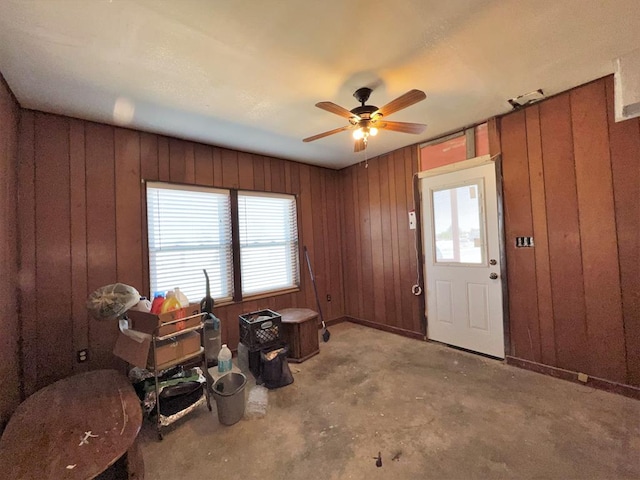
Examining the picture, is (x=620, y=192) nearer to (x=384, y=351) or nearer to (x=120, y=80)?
(x=384, y=351)

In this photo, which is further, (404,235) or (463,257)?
(404,235)

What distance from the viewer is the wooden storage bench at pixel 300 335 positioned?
304 cm

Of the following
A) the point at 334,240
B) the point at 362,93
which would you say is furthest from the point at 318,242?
the point at 362,93

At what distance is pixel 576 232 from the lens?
2363 millimetres

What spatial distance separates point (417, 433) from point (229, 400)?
1.34 metres

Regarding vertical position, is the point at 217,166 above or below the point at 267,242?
above

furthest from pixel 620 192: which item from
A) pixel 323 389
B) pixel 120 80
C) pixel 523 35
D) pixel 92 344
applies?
pixel 92 344

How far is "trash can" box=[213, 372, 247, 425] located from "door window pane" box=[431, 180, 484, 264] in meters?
2.60

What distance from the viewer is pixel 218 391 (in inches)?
81.0

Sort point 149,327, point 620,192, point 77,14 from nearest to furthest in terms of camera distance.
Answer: point 77,14 → point 149,327 → point 620,192

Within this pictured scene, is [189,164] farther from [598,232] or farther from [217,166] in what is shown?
[598,232]

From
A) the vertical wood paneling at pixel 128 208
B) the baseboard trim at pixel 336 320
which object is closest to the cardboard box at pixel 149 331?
the vertical wood paneling at pixel 128 208

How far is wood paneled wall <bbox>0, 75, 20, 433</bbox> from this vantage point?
71.6 inches

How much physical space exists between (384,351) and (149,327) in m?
2.47
